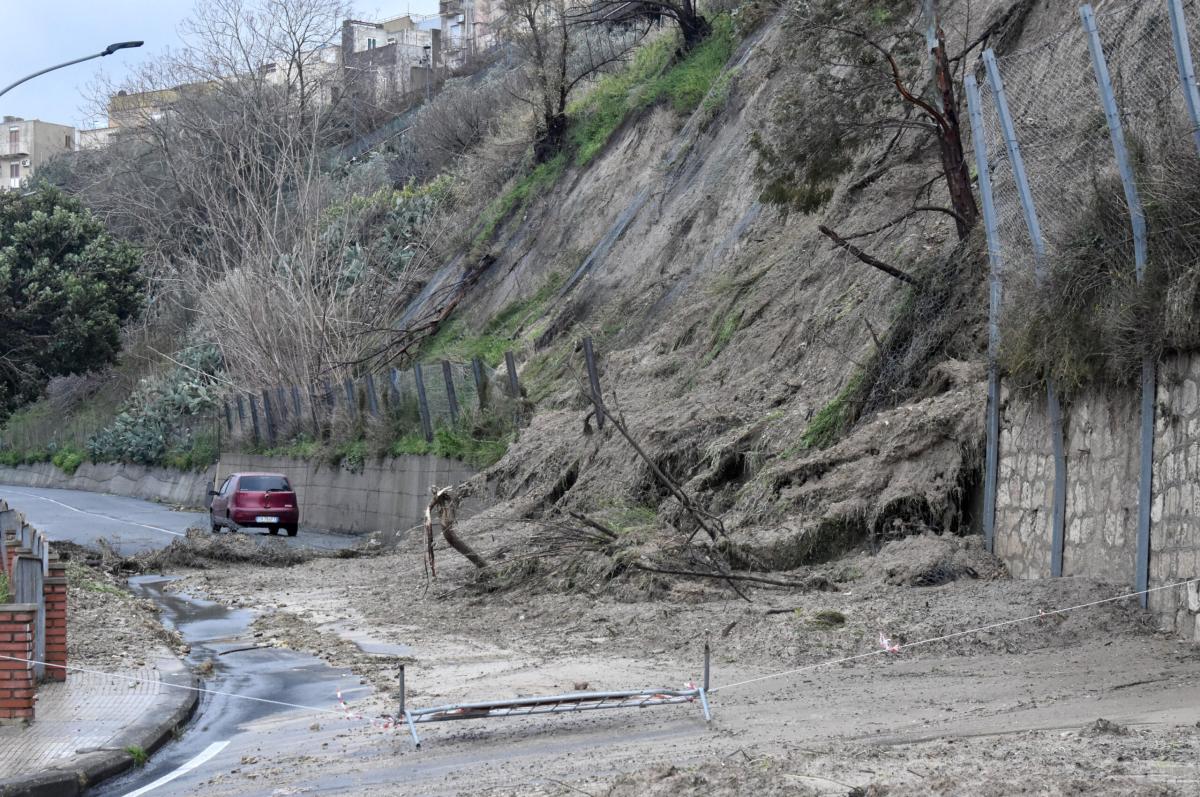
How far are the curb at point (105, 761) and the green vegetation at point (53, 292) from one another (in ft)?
85.4

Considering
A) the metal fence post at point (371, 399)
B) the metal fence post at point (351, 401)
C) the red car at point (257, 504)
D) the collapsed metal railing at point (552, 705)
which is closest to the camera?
the collapsed metal railing at point (552, 705)

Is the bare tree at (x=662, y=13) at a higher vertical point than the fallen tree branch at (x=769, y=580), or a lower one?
higher

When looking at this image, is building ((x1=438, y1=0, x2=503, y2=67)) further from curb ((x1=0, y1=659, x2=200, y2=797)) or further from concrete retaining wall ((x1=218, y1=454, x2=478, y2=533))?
curb ((x1=0, y1=659, x2=200, y2=797))

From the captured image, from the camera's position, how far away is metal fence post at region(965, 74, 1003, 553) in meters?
13.3

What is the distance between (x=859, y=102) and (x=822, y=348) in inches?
147

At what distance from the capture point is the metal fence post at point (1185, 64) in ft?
33.6

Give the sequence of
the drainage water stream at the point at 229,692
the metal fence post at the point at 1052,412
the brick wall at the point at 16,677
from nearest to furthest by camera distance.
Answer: the drainage water stream at the point at 229,692, the brick wall at the point at 16,677, the metal fence post at the point at 1052,412

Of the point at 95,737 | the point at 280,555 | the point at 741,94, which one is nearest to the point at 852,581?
the point at 95,737

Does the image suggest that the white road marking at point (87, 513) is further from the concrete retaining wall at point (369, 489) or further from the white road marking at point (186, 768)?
the white road marking at point (186, 768)

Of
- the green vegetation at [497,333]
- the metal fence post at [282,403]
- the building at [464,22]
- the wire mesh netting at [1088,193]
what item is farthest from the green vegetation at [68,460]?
the wire mesh netting at [1088,193]

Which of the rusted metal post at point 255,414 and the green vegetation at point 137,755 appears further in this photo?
the rusted metal post at point 255,414

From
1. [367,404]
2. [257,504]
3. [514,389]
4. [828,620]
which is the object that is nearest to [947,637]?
[828,620]

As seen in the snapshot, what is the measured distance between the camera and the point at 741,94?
102ft

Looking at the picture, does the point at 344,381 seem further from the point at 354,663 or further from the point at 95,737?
the point at 95,737
